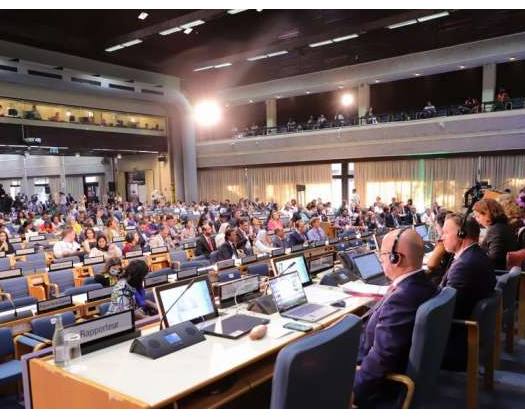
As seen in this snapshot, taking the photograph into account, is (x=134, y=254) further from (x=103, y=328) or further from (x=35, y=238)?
(x=103, y=328)

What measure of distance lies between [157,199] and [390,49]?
36.1 feet

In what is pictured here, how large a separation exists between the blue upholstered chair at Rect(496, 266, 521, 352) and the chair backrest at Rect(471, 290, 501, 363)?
242 mm

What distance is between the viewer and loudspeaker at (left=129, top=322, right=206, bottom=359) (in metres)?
2.11

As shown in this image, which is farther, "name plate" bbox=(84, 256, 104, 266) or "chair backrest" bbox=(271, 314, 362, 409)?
"name plate" bbox=(84, 256, 104, 266)

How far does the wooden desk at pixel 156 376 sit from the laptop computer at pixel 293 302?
0.32 m

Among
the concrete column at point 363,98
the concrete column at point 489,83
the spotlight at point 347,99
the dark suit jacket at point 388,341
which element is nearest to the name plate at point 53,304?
the dark suit jacket at point 388,341

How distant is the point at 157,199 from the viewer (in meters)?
19.0

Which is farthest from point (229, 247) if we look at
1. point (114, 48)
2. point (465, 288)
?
point (114, 48)

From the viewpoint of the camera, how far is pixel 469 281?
266 cm

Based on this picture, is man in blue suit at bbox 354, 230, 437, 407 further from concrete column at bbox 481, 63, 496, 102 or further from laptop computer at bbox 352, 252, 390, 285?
concrete column at bbox 481, 63, 496, 102

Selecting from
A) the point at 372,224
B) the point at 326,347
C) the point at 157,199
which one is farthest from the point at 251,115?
the point at 326,347

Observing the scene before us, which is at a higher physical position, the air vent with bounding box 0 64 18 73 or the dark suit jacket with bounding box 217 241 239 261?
the air vent with bounding box 0 64 18 73

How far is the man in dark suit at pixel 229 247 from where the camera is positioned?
241 inches

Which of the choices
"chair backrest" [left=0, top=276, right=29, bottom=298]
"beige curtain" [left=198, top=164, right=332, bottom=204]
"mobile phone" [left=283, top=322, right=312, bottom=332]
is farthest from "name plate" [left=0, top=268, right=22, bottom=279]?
"beige curtain" [left=198, top=164, right=332, bottom=204]
